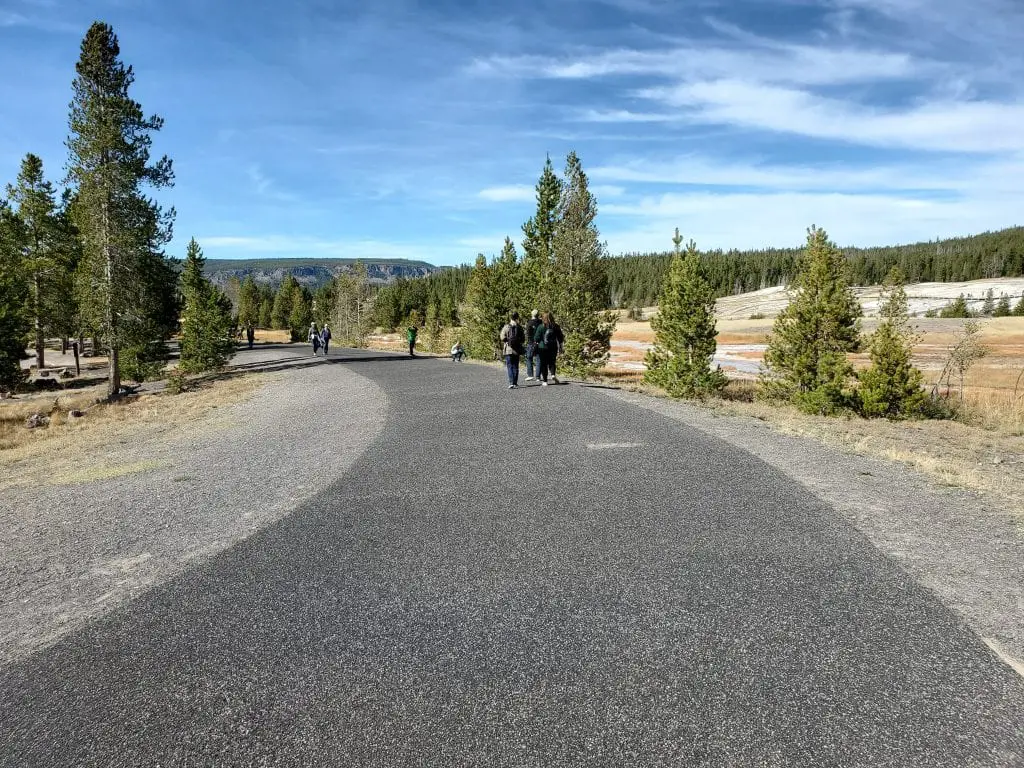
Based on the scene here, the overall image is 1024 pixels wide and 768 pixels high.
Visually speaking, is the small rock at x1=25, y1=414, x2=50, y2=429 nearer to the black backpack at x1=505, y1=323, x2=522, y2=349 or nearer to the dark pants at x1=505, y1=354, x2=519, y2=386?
the dark pants at x1=505, y1=354, x2=519, y2=386

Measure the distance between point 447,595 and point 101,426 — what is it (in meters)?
17.4

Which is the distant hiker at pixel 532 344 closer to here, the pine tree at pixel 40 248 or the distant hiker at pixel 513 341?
the distant hiker at pixel 513 341

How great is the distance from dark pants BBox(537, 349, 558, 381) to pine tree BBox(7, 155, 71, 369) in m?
38.1

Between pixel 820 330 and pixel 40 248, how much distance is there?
4900cm

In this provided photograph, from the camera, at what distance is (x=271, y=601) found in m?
4.43

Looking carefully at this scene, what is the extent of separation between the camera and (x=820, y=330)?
17.0 m

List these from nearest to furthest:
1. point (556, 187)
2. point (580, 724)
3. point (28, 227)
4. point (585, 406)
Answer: point (580, 724) → point (585, 406) → point (556, 187) → point (28, 227)

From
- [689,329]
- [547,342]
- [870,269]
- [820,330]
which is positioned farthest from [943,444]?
[870,269]

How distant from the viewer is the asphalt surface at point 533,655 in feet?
9.41

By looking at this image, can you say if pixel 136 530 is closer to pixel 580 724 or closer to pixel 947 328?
pixel 580 724

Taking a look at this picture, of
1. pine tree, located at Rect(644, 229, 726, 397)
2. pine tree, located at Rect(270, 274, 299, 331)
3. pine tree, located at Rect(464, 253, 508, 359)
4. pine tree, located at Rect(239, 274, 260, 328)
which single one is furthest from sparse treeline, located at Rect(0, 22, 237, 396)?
pine tree, located at Rect(239, 274, 260, 328)

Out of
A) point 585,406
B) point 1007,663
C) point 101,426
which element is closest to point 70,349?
point 101,426

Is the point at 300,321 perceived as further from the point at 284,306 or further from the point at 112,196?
the point at 112,196

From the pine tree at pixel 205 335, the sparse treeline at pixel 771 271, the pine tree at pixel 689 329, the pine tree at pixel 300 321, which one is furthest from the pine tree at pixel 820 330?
the sparse treeline at pixel 771 271
